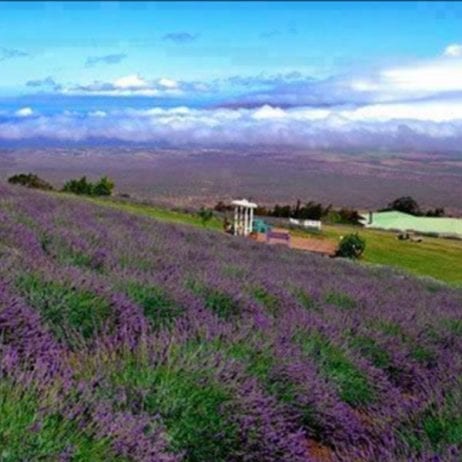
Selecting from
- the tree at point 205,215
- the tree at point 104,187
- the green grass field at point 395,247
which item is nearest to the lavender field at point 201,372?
the green grass field at point 395,247

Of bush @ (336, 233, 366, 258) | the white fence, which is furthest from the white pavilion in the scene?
the white fence

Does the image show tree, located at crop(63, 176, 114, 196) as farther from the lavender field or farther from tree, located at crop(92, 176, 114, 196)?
the lavender field

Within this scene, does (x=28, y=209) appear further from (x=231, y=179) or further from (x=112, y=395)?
(x=231, y=179)

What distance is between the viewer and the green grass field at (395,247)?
4028 cm

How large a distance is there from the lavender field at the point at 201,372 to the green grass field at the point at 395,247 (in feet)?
102

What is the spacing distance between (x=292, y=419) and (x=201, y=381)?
73 cm

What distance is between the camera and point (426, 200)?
47.2 metres

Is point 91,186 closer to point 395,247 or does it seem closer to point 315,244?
point 315,244

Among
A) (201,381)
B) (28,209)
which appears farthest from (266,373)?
(28,209)

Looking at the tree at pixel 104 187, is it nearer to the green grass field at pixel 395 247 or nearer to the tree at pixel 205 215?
the green grass field at pixel 395 247

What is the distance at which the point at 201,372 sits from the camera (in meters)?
4.46

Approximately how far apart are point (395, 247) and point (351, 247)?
250 inches

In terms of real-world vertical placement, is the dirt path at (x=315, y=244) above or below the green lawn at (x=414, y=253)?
above

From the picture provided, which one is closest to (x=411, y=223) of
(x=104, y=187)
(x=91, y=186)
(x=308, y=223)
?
(x=308, y=223)
